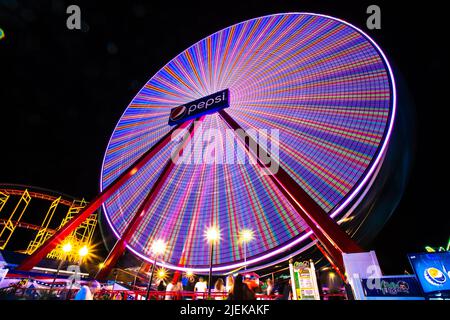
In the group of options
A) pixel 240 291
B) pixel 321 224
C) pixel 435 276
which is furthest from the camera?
pixel 321 224

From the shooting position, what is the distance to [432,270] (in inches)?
165

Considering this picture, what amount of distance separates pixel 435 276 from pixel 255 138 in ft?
34.5

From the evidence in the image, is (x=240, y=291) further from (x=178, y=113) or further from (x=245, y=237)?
(x=178, y=113)

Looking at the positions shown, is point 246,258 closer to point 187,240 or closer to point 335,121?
point 187,240

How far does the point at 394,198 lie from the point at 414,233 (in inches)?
557

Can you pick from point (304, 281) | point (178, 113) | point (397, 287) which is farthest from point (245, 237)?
point (397, 287)

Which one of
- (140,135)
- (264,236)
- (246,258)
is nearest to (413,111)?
(264,236)

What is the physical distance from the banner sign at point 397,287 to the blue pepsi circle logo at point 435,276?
22cm

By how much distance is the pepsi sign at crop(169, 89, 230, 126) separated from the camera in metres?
12.7

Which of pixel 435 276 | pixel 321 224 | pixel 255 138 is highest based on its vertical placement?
pixel 255 138

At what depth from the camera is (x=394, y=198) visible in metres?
11.4

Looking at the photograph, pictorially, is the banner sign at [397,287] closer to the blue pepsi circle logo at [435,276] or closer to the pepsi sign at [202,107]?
the blue pepsi circle logo at [435,276]

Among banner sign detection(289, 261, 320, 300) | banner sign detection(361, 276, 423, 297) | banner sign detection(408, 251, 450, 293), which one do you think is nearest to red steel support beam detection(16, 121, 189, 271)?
banner sign detection(289, 261, 320, 300)

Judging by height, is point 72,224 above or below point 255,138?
below
